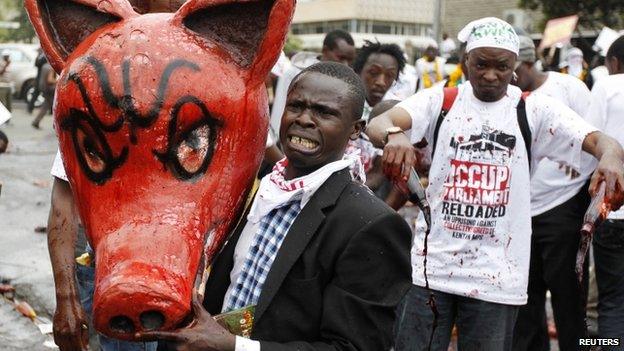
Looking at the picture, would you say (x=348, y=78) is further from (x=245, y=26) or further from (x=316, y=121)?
(x=245, y=26)

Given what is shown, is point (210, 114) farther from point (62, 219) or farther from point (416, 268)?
point (416, 268)

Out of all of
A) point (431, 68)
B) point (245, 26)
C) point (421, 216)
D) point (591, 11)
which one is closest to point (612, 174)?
point (421, 216)

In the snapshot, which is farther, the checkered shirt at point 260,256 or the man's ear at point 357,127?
the man's ear at point 357,127

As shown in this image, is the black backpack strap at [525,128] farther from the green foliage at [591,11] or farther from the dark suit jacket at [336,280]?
the green foliage at [591,11]

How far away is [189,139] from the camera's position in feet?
6.59

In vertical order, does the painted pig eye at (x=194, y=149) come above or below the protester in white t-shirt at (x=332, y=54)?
above

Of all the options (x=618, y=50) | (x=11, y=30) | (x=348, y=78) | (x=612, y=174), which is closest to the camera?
(x=348, y=78)

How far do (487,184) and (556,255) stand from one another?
141 centimetres

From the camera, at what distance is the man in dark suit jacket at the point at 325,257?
89.7 inches

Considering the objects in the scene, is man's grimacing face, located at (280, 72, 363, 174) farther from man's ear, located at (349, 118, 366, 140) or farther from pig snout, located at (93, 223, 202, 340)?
pig snout, located at (93, 223, 202, 340)

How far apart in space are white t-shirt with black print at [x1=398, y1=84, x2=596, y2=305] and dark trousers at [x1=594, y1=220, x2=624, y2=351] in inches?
Answer: 51.1

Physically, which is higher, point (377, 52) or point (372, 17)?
point (377, 52)

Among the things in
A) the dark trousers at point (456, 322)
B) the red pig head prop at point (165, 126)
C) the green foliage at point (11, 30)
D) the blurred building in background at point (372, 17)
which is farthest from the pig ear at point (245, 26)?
the blurred building in background at point (372, 17)

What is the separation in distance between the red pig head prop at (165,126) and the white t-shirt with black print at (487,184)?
2.02m
